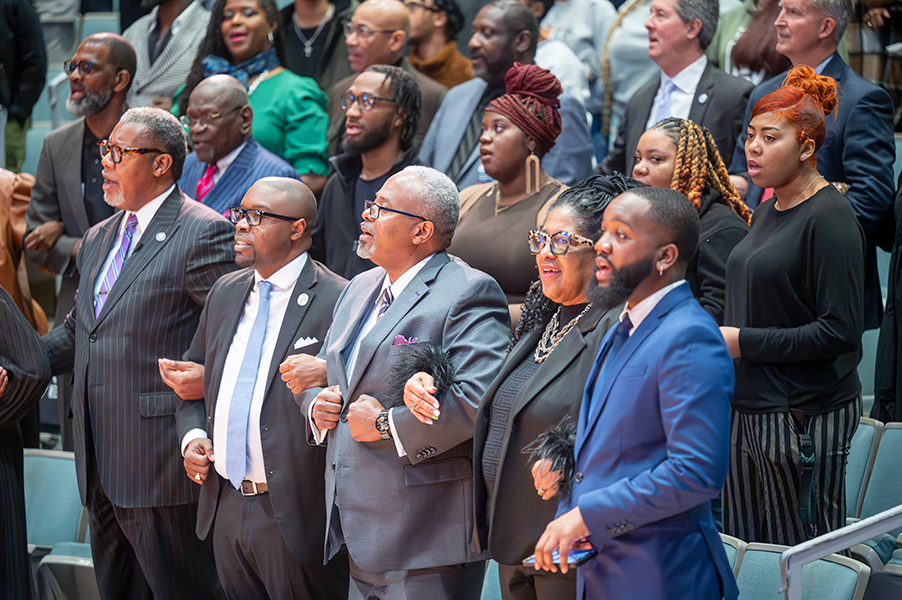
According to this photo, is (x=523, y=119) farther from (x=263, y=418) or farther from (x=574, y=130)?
(x=263, y=418)

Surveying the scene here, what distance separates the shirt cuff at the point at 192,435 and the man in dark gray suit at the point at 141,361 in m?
0.26

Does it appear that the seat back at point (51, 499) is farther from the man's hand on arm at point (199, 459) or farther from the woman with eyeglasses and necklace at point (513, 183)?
the woman with eyeglasses and necklace at point (513, 183)

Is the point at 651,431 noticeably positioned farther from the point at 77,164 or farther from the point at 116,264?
the point at 77,164

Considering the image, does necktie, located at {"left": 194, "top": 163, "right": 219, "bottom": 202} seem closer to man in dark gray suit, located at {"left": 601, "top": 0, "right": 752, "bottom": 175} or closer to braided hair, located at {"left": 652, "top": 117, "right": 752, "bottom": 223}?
man in dark gray suit, located at {"left": 601, "top": 0, "right": 752, "bottom": 175}

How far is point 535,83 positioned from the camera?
4.20m

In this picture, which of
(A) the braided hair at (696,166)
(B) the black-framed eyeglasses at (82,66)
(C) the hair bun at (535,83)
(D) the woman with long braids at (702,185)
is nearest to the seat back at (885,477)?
(D) the woman with long braids at (702,185)

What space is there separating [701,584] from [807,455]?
122 centimetres

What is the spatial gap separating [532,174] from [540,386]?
5.06ft

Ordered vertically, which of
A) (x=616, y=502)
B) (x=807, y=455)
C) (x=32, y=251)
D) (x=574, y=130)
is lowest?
(x=807, y=455)

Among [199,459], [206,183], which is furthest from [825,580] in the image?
[206,183]

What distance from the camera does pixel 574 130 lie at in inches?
195

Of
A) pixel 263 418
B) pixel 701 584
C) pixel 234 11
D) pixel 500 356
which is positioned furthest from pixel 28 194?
pixel 701 584

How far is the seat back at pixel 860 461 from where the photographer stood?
3.95 meters

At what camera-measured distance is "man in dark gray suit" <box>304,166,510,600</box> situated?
3107 millimetres
